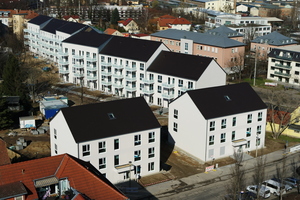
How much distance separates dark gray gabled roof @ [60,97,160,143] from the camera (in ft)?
100

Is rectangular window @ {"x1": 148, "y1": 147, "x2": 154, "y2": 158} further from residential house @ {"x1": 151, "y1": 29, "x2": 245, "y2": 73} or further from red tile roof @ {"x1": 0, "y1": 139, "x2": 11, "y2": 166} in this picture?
residential house @ {"x1": 151, "y1": 29, "x2": 245, "y2": 73}

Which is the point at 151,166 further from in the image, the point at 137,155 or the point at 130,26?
the point at 130,26

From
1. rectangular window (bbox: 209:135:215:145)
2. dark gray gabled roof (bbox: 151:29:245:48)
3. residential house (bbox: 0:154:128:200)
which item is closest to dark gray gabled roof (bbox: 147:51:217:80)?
rectangular window (bbox: 209:135:215:145)

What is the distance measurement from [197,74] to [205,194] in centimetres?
2011

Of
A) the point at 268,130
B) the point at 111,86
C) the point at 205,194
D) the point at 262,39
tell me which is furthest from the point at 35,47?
the point at 205,194

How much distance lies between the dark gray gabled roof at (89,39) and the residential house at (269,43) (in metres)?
29.7

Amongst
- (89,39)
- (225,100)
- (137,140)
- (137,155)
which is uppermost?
(89,39)

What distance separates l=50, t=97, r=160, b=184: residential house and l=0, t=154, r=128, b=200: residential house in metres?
6.32

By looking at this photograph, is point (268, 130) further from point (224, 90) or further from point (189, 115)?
point (189, 115)

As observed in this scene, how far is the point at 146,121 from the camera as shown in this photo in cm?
3281

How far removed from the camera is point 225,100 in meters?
36.8

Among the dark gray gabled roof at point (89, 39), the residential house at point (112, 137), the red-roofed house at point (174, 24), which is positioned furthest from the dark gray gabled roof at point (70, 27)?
the residential house at point (112, 137)

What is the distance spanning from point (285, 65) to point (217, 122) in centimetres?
3425

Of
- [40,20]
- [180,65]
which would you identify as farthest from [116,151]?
[40,20]
